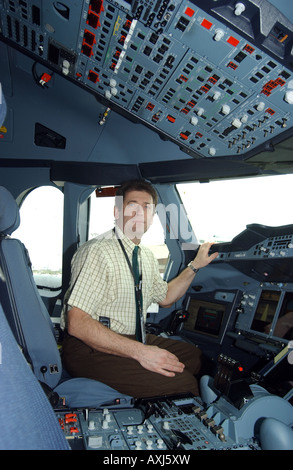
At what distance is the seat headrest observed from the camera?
64.6 inches

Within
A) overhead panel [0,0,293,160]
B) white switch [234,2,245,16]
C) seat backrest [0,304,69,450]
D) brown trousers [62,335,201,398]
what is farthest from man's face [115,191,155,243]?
Result: seat backrest [0,304,69,450]

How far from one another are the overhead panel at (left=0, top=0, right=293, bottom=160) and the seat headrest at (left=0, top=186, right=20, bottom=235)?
56.6 inches

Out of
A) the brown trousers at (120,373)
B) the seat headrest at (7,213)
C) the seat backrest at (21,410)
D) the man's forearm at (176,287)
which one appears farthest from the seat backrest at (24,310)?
the seat backrest at (21,410)

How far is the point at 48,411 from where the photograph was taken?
0.46 meters

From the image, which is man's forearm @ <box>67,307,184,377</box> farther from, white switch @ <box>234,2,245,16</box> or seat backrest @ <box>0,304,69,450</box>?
white switch @ <box>234,2,245,16</box>

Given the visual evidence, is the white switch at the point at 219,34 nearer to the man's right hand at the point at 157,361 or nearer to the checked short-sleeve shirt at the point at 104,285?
the checked short-sleeve shirt at the point at 104,285

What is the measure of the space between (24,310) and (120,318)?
0.53m

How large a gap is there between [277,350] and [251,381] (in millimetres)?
665

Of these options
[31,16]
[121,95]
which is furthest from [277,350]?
[31,16]

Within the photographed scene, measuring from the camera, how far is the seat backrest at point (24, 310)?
5.19 feet

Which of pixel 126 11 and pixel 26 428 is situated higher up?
pixel 126 11

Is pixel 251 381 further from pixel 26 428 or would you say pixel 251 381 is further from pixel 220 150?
pixel 220 150

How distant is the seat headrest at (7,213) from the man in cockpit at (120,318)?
0.41 meters

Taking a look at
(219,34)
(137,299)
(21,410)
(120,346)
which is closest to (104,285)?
(137,299)
